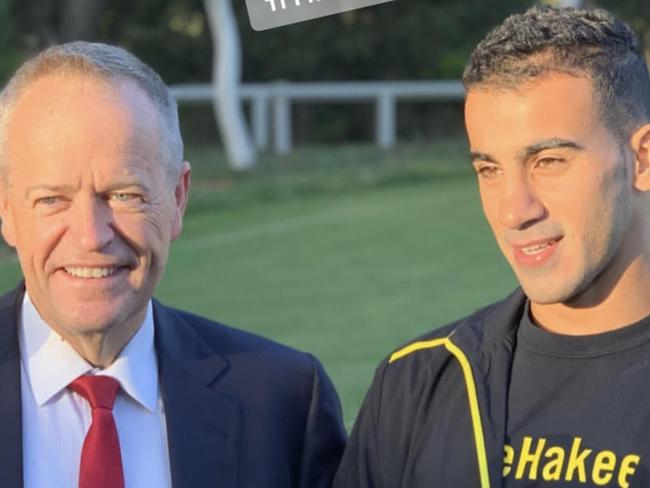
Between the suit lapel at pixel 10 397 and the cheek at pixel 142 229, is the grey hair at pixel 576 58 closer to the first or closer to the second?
the cheek at pixel 142 229

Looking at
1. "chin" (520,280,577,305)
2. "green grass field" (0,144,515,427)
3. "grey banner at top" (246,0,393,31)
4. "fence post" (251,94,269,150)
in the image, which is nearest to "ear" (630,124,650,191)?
"chin" (520,280,577,305)

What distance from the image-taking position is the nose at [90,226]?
2.81m

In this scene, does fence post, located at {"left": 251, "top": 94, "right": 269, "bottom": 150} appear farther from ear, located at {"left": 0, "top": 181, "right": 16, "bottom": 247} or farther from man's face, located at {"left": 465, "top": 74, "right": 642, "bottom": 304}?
man's face, located at {"left": 465, "top": 74, "right": 642, "bottom": 304}

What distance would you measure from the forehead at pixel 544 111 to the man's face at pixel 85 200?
27.1 inches

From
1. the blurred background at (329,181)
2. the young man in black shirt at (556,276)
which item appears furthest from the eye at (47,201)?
the blurred background at (329,181)

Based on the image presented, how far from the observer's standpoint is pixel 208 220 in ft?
53.3

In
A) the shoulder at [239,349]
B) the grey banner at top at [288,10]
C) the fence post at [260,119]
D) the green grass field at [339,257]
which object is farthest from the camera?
the fence post at [260,119]

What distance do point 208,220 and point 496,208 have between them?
44.4ft

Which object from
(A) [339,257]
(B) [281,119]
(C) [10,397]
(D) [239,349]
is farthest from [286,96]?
(C) [10,397]

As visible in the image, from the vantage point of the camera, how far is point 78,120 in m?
2.87

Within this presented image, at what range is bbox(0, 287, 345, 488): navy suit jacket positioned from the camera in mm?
2992

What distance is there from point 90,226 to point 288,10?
2.22 feet

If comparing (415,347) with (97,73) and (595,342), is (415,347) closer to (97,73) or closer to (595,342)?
(595,342)

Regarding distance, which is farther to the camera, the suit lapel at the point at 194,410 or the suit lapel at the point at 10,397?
the suit lapel at the point at 194,410
